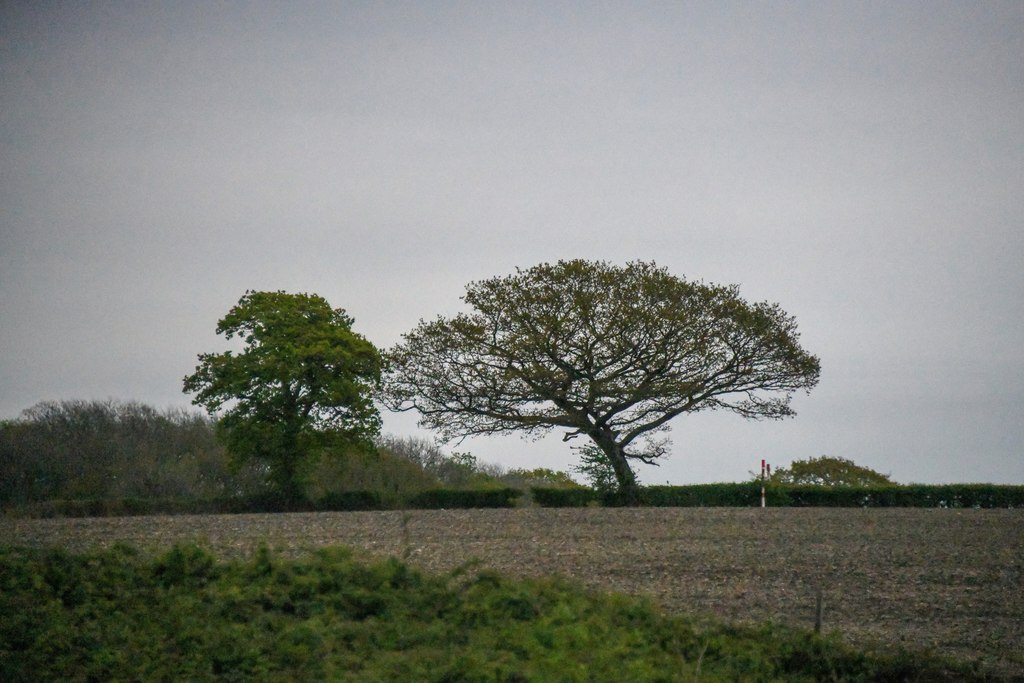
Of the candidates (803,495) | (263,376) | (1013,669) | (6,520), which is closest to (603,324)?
(803,495)

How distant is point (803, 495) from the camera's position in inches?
1195

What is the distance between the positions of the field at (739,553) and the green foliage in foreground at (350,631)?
114 cm

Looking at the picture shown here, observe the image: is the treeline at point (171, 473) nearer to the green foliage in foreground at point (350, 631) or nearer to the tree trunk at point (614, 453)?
the tree trunk at point (614, 453)

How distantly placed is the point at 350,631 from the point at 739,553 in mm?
8148

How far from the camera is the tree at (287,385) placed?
3095 centimetres

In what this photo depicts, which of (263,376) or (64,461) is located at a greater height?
(263,376)

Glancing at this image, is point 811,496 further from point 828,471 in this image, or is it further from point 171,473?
point 171,473

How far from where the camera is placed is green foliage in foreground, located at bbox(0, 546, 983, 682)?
9.49m

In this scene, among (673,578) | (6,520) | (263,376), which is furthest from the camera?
(263,376)

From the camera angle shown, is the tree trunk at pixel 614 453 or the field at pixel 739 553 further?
the tree trunk at pixel 614 453

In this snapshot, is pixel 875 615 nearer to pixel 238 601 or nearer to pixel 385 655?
pixel 385 655

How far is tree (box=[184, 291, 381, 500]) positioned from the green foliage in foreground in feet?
60.3

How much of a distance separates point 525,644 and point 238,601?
11.6ft

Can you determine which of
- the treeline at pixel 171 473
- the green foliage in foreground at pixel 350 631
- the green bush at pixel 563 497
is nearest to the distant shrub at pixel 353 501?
the treeline at pixel 171 473
